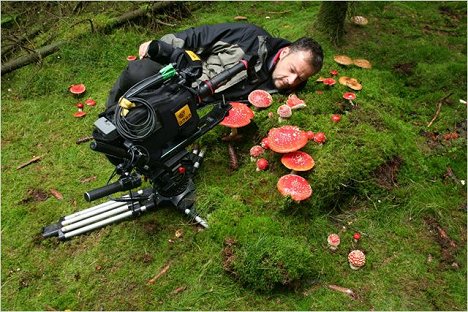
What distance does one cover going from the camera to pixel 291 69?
491 cm

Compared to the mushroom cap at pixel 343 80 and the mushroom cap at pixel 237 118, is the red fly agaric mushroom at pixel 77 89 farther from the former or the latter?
the mushroom cap at pixel 343 80

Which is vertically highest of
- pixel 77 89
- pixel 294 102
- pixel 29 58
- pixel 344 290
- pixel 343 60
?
pixel 294 102

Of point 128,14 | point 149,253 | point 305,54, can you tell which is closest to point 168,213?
point 149,253

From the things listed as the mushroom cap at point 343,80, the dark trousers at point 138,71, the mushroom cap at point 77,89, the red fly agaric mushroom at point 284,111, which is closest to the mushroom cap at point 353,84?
the mushroom cap at point 343,80

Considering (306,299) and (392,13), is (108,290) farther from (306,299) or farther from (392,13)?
(392,13)

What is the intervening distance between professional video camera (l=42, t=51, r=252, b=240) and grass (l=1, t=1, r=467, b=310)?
160 millimetres

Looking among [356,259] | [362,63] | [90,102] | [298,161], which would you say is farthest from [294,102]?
[90,102]

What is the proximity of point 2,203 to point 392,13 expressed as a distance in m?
6.90

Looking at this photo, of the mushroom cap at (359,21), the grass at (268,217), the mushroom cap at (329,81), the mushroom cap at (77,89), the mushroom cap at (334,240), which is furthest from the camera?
the mushroom cap at (359,21)

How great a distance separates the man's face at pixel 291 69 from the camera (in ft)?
15.8

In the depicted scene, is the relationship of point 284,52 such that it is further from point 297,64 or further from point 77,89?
point 77,89

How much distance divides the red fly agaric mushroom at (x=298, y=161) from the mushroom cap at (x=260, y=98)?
0.89 m

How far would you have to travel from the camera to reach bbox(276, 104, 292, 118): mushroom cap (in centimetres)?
462

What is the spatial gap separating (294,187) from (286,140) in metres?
0.49
